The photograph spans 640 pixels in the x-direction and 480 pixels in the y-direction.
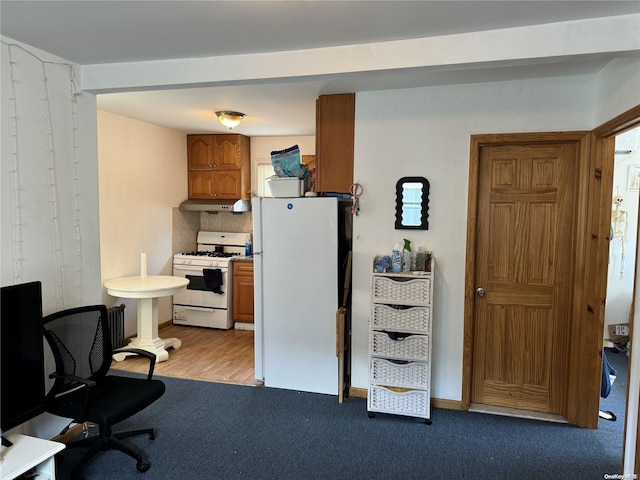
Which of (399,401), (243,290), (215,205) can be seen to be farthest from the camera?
(215,205)

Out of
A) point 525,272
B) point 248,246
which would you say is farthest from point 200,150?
point 525,272

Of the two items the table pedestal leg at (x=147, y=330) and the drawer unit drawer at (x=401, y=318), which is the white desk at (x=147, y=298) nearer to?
the table pedestal leg at (x=147, y=330)

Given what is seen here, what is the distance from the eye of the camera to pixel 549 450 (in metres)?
2.69

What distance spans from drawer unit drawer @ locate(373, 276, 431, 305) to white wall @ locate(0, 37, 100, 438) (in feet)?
6.55

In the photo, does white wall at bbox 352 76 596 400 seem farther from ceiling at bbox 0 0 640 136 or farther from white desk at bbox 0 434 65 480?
white desk at bbox 0 434 65 480

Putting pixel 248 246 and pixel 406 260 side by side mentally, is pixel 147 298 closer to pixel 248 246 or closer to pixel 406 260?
pixel 248 246

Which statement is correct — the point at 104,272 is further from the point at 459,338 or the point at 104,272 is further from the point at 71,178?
the point at 459,338

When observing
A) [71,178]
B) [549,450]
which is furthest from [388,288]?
[71,178]

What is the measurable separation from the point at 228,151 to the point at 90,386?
3.71m

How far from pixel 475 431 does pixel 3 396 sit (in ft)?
9.10

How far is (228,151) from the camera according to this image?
5430 mm

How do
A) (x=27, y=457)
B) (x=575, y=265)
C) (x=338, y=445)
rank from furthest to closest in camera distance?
(x=575, y=265) < (x=338, y=445) < (x=27, y=457)

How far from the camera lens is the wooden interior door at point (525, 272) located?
3035 millimetres

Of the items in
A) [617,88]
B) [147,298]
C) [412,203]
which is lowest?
[147,298]
